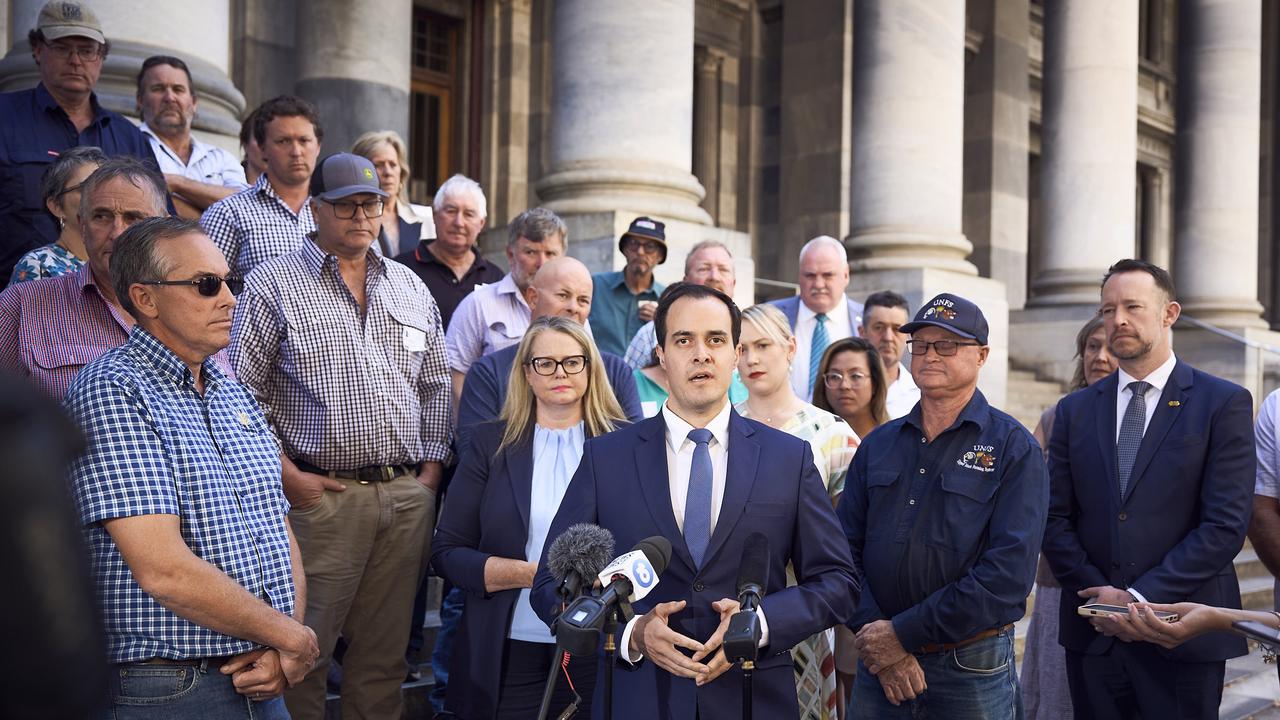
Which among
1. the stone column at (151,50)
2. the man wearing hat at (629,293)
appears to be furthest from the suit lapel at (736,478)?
the stone column at (151,50)

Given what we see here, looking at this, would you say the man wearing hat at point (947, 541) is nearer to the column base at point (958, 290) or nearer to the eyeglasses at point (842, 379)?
the eyeglasses at point (842, 379)

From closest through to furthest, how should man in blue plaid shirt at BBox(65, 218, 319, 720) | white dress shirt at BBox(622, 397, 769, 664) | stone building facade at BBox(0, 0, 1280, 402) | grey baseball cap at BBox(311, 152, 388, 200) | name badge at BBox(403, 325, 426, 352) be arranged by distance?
man in blue plaid shirt at BBox(65, 218, 319, 720) → white dress shirt at BBox(622, 397, 769, 664) → grey baseball cap at BBox(311, 152, 388, 200) → name badge at BBox(403, 325, 426, 352) → stone building facade at BBox(0, 0, 1280, 402)

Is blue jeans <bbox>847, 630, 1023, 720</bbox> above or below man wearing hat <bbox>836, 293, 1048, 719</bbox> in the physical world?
below

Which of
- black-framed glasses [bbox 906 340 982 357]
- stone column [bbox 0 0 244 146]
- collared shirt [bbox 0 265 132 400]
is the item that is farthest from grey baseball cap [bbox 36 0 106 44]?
black-framed glasses [bbox 906 340 982 357]

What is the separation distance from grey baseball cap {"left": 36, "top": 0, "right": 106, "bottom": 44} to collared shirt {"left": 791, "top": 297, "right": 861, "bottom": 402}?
13.5ft

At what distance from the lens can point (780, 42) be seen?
1847 centimetres

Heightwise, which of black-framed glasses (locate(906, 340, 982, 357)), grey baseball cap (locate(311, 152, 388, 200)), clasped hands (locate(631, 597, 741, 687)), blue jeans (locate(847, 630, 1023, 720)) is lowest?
blue jeans (locate(847, 630, 1023, 720))

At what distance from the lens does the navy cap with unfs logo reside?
405 centimetres

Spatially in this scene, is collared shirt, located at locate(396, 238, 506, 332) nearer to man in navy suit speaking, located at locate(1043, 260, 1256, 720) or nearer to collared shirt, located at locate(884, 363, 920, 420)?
collared shirt, located at locate(884, 363, 920, 420)

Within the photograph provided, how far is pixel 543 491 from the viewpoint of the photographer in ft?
14.6

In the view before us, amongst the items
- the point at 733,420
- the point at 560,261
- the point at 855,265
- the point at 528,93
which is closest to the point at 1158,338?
the point at 733,420

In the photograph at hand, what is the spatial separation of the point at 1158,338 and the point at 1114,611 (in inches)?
46.4

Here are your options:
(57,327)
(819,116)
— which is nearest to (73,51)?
(57,327)

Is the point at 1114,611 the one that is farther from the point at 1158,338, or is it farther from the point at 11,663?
the point at 11,663
